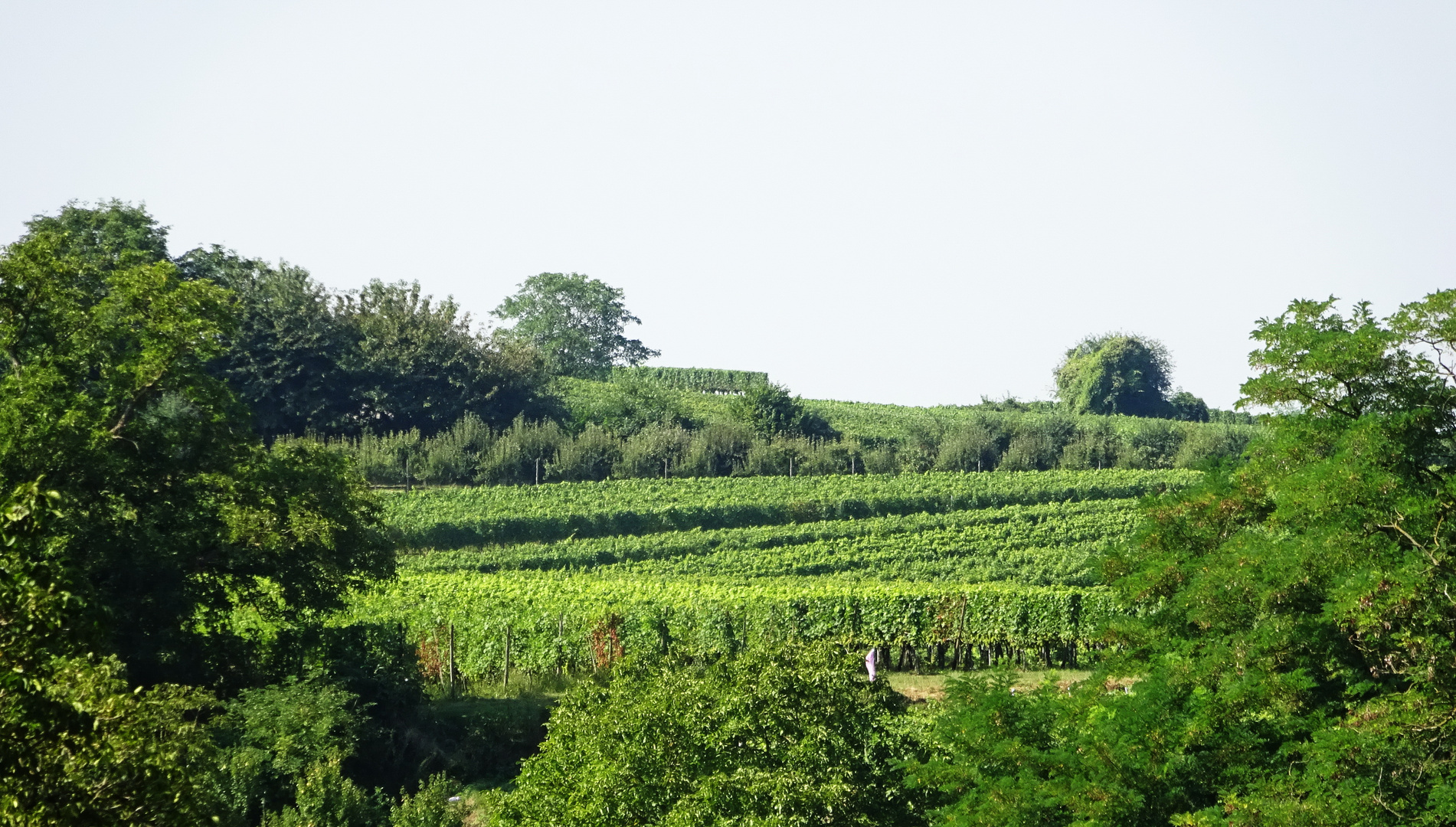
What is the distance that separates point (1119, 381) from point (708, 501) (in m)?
48.8

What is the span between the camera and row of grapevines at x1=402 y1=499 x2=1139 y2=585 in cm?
4244

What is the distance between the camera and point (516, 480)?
178 ft

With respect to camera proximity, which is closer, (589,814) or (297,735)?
(589,814)

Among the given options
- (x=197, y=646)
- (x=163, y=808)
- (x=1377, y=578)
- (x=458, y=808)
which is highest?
(x=1377, y=578)

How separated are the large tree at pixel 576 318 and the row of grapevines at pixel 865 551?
51049 millimetres

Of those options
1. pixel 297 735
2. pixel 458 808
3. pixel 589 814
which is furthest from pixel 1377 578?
pixel 297 735

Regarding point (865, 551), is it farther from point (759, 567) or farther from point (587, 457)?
point (587, 457)

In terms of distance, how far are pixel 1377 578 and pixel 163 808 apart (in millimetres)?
13735

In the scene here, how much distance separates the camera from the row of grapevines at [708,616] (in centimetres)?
2953

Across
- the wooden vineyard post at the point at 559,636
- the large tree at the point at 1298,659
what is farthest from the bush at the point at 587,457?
the large tree at the point at 1298,659

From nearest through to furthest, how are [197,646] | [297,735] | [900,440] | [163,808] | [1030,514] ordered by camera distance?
[163,808] < [297,735] < [197,646] < [1030,514] < [900,440]

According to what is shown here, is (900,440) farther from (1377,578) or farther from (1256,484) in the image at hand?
(1377,578)

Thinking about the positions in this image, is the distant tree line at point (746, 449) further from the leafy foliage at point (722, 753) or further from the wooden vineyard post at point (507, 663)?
the leafy foliage at point (722, 753)

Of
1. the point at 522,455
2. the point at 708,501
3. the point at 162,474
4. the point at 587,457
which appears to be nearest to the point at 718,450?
the point at 587,457
